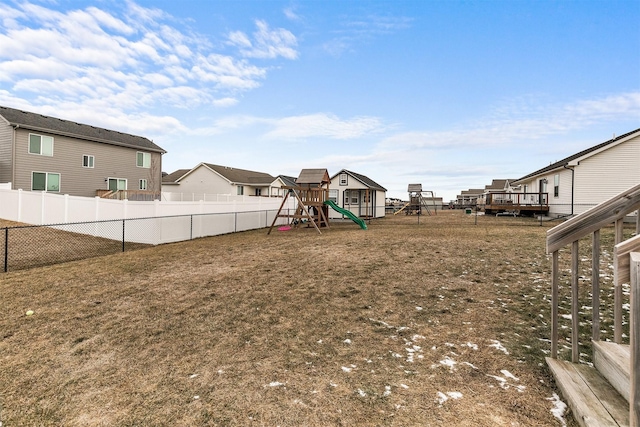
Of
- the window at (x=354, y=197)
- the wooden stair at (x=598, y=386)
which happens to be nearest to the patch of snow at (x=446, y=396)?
the wooden stair at (x=598, y=386)

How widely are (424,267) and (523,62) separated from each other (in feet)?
38.8

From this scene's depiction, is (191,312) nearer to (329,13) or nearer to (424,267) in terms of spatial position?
(424,267)

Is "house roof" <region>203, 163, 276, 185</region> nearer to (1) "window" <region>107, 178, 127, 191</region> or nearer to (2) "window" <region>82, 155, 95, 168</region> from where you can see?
(1) "window" <region>107, 178, 127, 191</region>

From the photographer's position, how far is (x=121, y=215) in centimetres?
1323

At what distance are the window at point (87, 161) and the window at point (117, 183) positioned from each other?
5.83ft

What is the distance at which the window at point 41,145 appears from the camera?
794 inches

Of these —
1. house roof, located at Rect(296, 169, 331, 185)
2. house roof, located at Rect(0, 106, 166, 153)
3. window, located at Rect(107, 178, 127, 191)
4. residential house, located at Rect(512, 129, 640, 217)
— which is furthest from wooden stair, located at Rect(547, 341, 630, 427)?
window, located at Rect(107, 178, 127, 191)

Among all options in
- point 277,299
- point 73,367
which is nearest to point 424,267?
point 277,299

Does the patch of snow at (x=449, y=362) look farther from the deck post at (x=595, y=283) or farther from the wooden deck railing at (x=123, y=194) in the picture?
the wooden deck railing at (x=123, y=194)

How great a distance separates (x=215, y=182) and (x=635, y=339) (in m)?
39.2

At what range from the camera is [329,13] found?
1313 cm

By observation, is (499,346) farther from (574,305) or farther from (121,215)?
(121,215)

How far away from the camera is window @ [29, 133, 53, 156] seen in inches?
794

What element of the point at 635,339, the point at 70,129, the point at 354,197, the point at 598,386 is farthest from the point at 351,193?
the point at 635,339
